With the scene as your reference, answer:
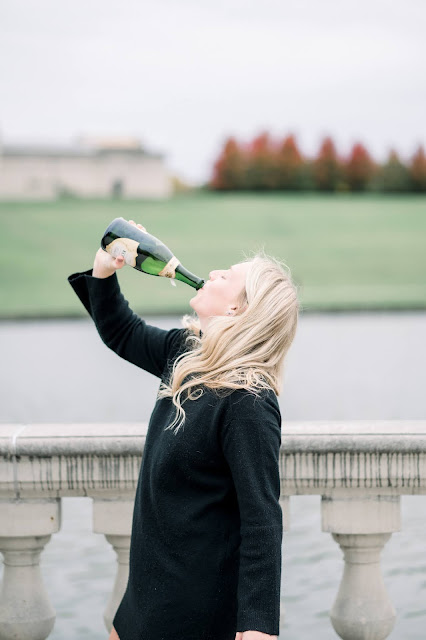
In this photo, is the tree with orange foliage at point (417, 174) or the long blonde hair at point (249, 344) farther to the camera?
the tree with orange foliage at point (417, 174)

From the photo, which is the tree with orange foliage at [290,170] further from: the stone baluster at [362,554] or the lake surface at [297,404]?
the stone baluster at [362,554]

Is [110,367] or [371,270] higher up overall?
[371,270]

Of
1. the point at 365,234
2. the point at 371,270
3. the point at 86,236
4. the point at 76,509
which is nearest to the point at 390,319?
the point at 371,270

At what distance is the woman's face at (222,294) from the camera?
2279mm

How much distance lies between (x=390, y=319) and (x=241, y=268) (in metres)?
32.0

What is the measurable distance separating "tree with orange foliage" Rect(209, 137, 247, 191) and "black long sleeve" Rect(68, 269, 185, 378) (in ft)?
179

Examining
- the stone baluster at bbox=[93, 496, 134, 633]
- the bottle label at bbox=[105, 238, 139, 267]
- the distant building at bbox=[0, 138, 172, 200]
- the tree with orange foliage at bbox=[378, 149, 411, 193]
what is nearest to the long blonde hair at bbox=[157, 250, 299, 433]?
the bottle label at bbox=[105, 238, 139, 267]

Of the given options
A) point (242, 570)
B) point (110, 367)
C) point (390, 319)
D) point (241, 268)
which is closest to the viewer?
point (242, 570)

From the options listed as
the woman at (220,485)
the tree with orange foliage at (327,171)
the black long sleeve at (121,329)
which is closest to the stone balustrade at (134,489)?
the black long sleeve at (121,329)

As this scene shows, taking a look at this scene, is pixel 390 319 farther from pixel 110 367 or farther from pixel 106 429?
pixel 106 429

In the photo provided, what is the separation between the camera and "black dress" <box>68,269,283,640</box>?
2.01 metres

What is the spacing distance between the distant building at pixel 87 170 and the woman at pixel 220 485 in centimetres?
5446

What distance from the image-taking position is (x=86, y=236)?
151ft

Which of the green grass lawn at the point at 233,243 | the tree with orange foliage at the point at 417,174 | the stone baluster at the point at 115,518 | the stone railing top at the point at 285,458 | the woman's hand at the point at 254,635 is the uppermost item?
the tree with orange foliage at the point at 417,174
